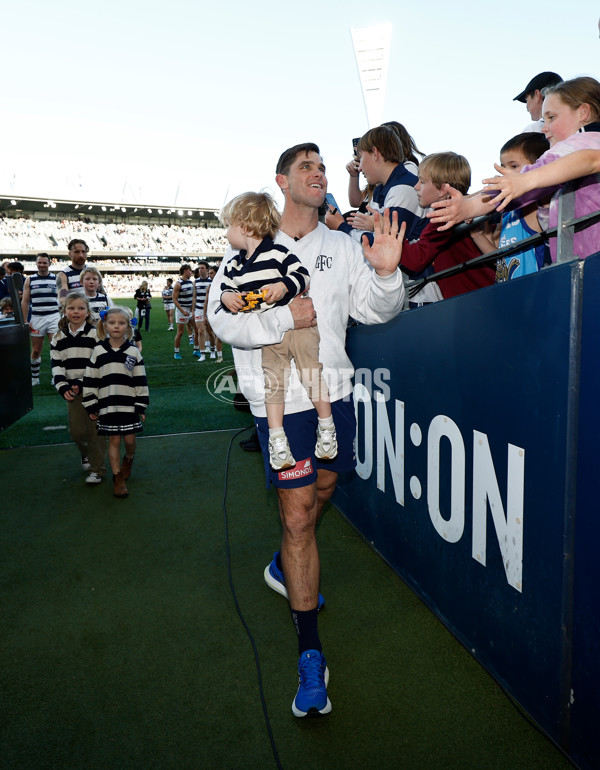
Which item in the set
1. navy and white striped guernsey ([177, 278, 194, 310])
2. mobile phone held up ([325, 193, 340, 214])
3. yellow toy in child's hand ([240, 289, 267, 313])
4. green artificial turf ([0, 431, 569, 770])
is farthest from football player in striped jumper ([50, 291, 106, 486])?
navy and white striped guernsey ([177, 278, 194, 310])

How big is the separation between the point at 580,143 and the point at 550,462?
3.86ft

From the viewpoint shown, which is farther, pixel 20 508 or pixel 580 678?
pixel 20 508

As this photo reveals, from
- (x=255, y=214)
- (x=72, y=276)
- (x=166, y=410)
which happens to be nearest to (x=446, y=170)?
(x=255, y=214)

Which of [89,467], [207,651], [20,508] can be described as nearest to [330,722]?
[207,651]

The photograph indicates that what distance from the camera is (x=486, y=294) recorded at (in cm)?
221

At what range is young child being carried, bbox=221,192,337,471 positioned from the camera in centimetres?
240

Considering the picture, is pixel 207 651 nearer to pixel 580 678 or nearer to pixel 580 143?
pixel 580 678

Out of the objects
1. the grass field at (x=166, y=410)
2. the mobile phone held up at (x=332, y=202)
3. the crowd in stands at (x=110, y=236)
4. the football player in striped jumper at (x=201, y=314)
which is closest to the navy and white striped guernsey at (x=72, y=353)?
the grass field at (x=166, y=410)

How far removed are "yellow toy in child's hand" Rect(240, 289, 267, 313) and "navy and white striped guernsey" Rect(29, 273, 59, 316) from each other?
9290 mm

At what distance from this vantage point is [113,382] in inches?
185

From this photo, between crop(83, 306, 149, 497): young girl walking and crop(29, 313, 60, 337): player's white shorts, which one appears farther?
crop(29, 313, 60, 337): player's white shorts

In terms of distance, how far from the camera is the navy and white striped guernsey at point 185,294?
14.9 meters

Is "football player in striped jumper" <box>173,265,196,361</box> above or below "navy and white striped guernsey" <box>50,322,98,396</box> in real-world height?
above

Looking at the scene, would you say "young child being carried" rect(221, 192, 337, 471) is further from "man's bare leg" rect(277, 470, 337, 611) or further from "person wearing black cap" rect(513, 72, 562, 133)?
"person wearing black cap" rect(513, 72, 562, 133)
